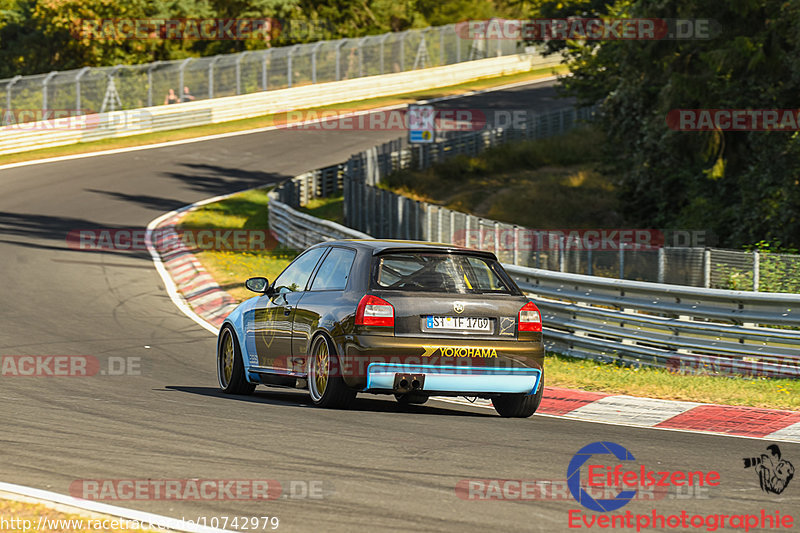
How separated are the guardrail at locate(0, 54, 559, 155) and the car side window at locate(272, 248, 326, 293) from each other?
28933mm

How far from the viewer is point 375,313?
29.6 ft

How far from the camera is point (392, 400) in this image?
10.8m

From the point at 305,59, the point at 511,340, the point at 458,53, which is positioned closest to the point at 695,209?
the point at 511,340

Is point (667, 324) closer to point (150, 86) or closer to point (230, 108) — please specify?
point (150, 86)

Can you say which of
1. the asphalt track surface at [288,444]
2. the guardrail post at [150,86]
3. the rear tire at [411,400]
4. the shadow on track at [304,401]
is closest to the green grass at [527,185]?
the guardrail post at [150,86]

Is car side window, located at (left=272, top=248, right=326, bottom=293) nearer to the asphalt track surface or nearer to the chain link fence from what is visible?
the asphalt track surface

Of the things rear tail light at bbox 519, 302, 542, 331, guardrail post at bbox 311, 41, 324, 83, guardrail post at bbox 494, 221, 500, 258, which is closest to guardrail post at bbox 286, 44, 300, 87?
guardrail post at bbox 311, 41, 324, 83

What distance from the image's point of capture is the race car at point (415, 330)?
9.02m

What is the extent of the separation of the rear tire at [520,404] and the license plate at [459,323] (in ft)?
2.37

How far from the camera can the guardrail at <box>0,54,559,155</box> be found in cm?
3850

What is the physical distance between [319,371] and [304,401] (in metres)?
0.81

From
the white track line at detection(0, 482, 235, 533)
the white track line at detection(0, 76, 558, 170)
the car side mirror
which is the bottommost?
the white track line at detection(0, 76, 558, 170)

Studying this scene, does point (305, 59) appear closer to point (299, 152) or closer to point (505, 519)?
point (299, 152)

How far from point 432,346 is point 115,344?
20.8ft
